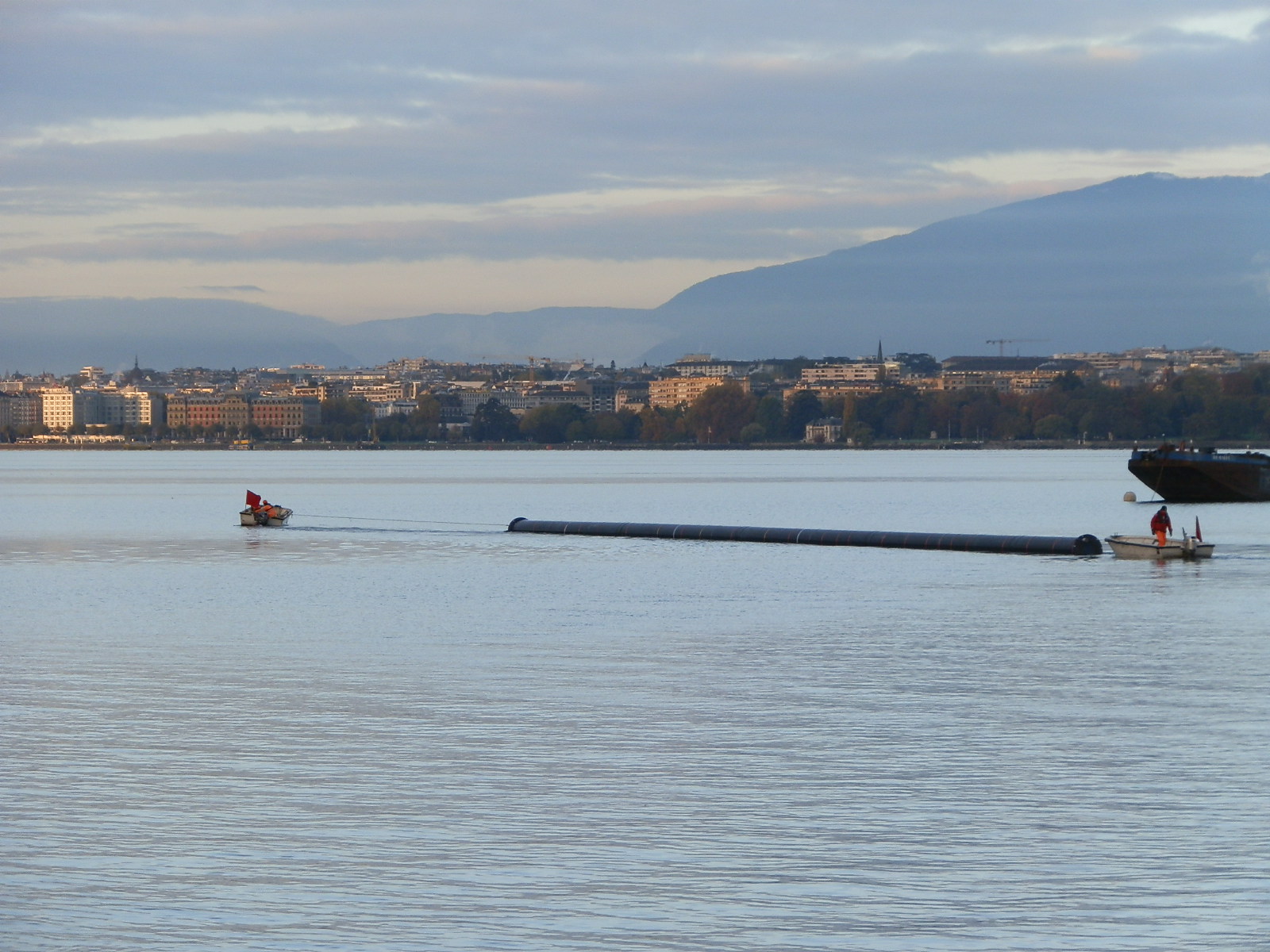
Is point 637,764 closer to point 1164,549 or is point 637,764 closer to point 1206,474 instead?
point 1164,549

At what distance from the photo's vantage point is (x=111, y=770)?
1505cm

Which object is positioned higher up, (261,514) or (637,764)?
(637,764)

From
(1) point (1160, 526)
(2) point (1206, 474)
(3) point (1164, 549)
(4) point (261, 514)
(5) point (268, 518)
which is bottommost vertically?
(5) point (268, 518)

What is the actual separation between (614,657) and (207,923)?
1348 centimetres

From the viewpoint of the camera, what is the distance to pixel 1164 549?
42125mm

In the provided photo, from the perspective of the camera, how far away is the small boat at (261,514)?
61.1 m

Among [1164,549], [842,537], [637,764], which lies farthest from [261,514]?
[637,764]

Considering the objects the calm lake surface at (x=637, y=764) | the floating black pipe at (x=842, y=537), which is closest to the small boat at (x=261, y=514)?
the floating black pipe at (x=842, y=537)

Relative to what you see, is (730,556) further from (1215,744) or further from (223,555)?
(1215,744)

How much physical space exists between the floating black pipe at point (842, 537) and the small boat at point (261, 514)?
25.2 feet

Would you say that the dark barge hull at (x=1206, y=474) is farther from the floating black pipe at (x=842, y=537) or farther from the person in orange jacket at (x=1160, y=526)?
the person in orange jacket at (x=1160, y=526)

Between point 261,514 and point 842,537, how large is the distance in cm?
2009

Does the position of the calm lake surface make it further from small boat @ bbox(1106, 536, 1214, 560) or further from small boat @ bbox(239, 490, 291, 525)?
small boat @ bbox(239, 490, 291, 525)

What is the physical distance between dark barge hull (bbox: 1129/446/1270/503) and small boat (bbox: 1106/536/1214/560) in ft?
112
